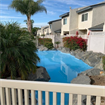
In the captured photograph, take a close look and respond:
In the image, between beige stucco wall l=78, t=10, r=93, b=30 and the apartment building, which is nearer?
the apartment building

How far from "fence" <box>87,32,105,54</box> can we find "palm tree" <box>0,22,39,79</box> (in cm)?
982

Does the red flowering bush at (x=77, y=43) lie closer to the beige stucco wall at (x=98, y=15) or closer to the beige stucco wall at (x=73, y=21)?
the beige stucco wall at (x=98, y=15)

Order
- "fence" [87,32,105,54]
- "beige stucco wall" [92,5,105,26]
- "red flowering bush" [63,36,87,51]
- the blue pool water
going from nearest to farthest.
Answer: the blue pool water < "fence" [87,32,105,54] < "red flowering bush" [63,36,87,51] < "beige stucco wall" [92,5,105,26]

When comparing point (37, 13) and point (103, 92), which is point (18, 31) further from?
point (37, 13)

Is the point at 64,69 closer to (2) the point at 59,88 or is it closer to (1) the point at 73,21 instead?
(2) the point at 59,88

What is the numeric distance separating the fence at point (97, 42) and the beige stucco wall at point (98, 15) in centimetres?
549

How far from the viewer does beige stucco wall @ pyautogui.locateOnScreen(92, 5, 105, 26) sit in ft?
62.4

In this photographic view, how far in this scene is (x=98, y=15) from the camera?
19.4 metres

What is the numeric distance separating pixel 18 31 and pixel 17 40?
30.6 inches

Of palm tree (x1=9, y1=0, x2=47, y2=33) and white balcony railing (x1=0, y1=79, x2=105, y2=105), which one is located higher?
palm tree (x1=9, y1=0, x2=47, y2=33)

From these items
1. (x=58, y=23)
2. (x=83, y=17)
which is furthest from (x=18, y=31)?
(x=58, y=23)

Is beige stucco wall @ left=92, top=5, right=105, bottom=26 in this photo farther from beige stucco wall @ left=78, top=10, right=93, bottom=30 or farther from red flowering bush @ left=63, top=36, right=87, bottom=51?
red flowering bush @ left=63, top=36, right=87, bottom=51

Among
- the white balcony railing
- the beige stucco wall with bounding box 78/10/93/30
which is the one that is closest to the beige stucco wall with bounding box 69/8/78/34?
the beige stucco wall with bounding box 78/10/93/30

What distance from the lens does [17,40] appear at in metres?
5.90
